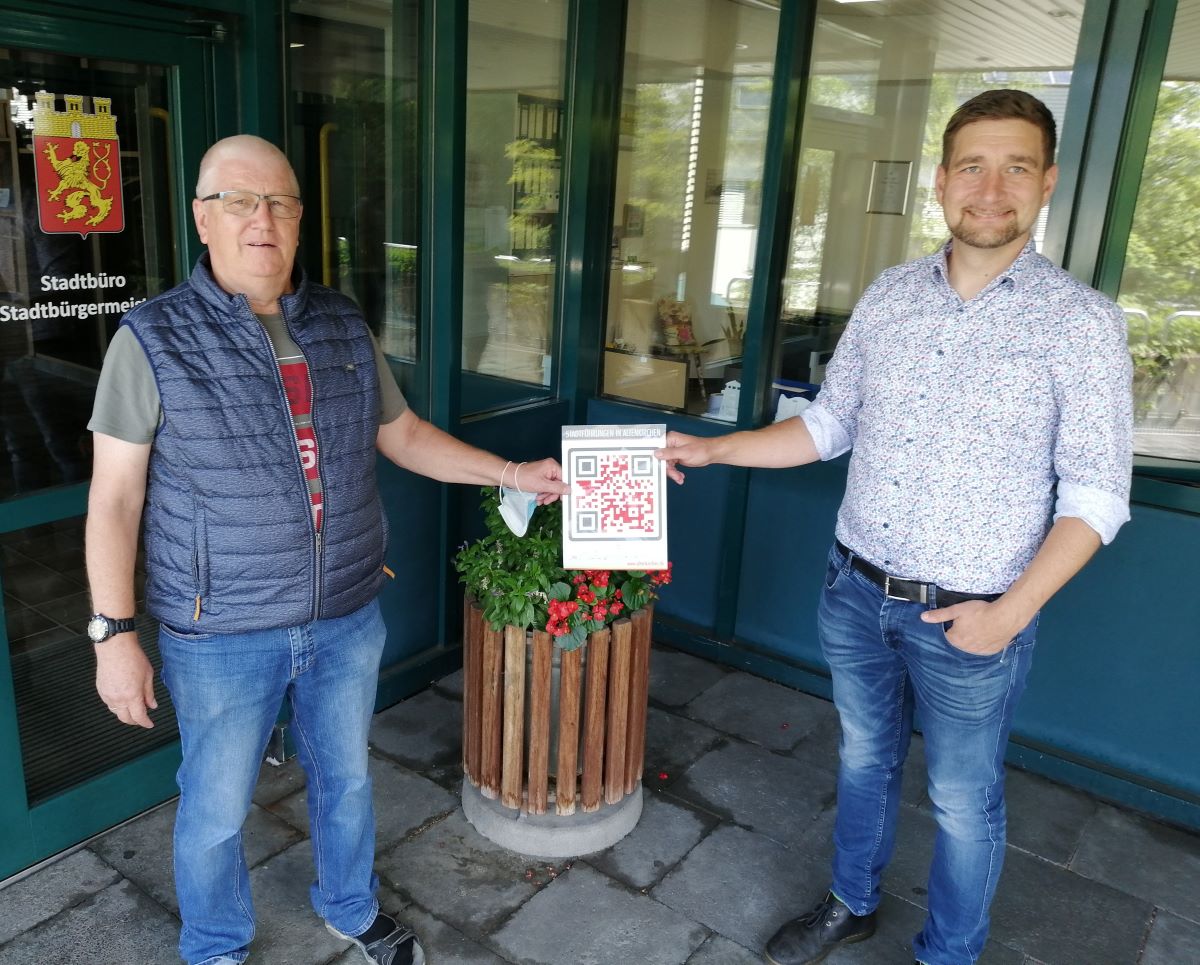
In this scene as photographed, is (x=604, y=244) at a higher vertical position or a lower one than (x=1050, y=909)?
higher

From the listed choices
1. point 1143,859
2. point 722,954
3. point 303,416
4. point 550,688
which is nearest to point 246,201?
point 303,416

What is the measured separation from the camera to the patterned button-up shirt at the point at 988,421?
6.68ft

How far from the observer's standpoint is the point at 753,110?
423cm

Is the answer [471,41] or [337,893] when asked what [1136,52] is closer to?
[471,41]

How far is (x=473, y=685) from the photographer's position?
3.07 meters

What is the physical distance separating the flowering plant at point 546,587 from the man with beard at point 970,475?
648 mm

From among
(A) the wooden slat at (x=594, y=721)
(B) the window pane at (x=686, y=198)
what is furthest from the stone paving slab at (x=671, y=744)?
(B) the window pane at (x=686, y=198)

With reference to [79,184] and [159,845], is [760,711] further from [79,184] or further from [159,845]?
[79,184]

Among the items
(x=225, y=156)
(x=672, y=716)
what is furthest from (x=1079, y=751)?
(x=225, y=156)

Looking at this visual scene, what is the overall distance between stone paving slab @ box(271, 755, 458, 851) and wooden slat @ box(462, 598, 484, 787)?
20cm

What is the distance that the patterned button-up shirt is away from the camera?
2035mm

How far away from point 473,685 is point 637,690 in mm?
515

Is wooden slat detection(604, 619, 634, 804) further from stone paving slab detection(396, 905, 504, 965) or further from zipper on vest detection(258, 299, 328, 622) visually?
zipper on vest detection(258, 299, 328, 622)

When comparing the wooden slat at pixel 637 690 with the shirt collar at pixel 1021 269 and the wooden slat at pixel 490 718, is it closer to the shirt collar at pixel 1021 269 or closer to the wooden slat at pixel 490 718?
the wooden slat at pixel 490 718
